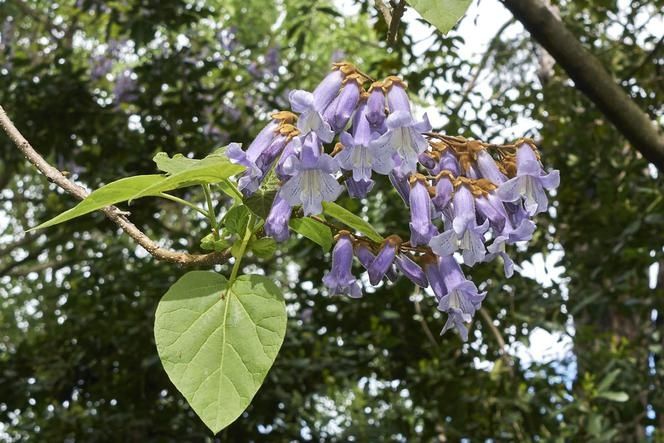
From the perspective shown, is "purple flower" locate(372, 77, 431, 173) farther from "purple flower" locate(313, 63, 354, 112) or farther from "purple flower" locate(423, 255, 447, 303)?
"purple flower" locate(423, 255, 447, 303)

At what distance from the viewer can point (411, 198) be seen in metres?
1.18

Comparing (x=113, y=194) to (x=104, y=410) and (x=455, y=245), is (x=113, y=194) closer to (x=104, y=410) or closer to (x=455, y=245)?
(x=455, y=245)

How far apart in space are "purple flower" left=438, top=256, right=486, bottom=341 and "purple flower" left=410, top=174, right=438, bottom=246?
0.07m

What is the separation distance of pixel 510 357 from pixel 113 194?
137 inches

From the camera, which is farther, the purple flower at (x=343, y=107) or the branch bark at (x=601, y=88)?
the branch bark at (x=601, y=88)

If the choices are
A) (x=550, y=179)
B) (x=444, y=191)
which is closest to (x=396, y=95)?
(x=444, y=191)

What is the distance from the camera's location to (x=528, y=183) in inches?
46.6

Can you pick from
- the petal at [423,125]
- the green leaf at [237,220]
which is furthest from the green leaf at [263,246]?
the petal at [423,125]

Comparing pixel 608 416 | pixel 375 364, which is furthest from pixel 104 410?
pixel 608 416

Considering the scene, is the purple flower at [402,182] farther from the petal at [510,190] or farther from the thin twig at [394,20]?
the thin twig at [394,20]

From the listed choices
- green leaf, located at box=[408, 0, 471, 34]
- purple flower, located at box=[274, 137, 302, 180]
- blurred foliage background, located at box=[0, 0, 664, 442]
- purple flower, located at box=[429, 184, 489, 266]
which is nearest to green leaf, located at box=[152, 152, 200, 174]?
purple flower, located at box=[274, 137, 302, 180]

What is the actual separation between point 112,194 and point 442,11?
0.52m

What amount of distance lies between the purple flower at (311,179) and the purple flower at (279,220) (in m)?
0.04

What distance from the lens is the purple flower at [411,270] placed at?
127cm
